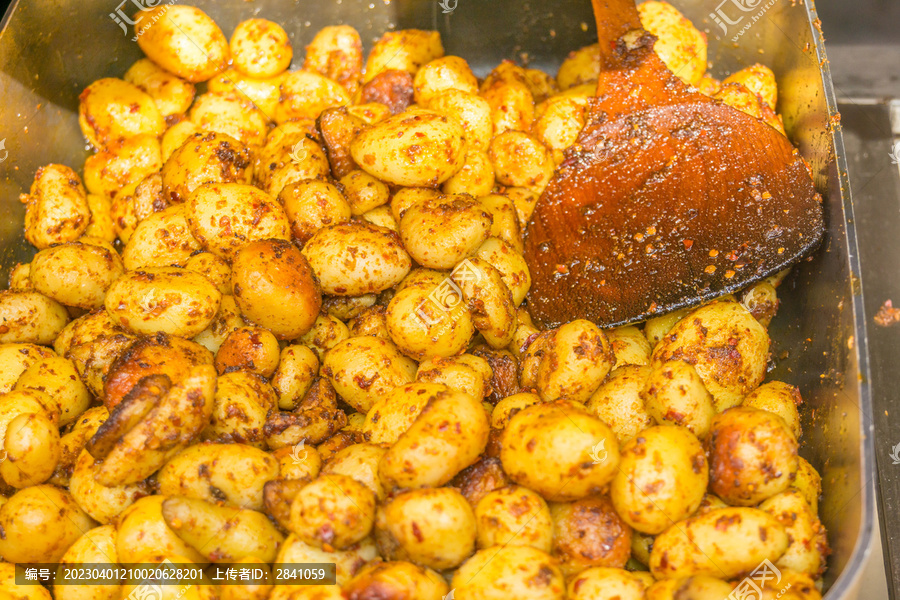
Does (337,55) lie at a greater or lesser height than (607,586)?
greater

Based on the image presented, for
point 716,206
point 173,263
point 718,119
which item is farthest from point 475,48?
point 173,263

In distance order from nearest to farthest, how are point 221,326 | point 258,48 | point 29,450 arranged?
point 29,450
point 221,326
point 258,48

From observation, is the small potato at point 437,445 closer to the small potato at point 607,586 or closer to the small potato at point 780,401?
the small potato at point 607,586

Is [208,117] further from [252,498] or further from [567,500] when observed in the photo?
[567,500]

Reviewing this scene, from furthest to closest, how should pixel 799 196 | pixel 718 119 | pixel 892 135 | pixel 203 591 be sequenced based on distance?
pixel 892 135 → pixel 718 119 → pixel 799 196 → pixel 203 591

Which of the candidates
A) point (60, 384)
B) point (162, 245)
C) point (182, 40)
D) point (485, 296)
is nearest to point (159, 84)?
point (182, 40)

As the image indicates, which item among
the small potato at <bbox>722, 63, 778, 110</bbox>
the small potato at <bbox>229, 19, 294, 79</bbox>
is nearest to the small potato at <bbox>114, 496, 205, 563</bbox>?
the small potato at <bbox>229, 19, 294, 79</bbox>

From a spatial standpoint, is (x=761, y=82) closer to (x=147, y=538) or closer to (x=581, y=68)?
(x=581, y=68)
